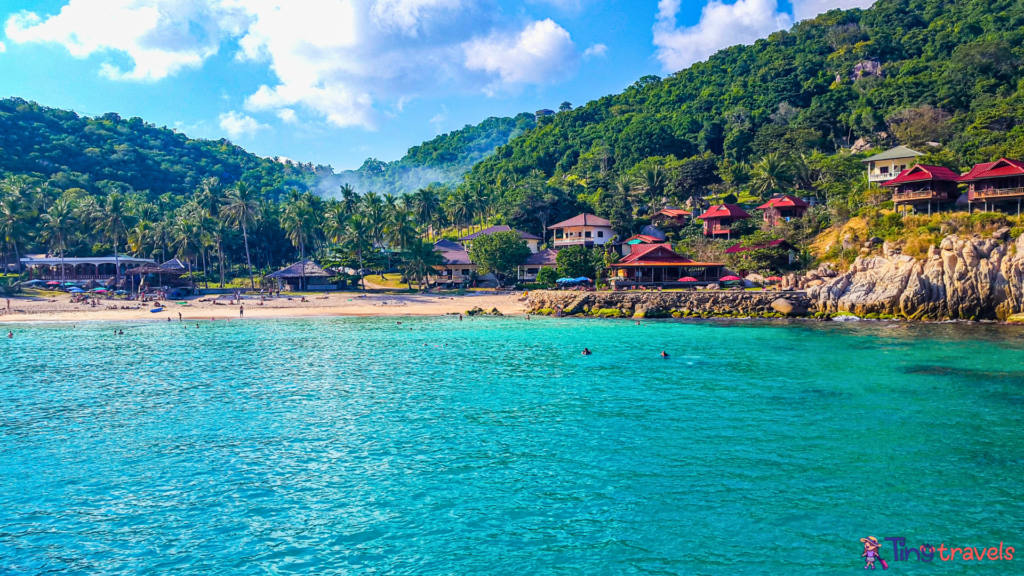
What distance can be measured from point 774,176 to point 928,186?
25.5 m

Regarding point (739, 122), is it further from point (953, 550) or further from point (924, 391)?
point (953, 550)

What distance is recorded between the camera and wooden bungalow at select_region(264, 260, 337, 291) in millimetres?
76375

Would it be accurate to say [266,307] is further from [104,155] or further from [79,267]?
[104,155]

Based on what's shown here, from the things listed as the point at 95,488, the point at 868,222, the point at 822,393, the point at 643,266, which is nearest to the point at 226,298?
the point at 643,266

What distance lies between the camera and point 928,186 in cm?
5988

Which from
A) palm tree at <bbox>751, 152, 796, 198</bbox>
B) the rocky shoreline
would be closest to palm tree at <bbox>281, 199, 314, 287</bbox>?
the rocky shoreline

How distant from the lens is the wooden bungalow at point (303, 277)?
76375 mm

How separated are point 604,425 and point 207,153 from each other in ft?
649

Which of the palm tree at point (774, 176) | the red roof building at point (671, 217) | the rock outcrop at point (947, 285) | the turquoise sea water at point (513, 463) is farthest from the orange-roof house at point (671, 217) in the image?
the turquoise sea water at point (513, 463)

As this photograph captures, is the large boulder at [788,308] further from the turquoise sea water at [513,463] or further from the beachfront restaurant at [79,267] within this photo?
the beachfront restaurant at [79,267]

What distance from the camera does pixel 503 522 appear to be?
14117mm

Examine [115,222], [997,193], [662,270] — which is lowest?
[662,270]

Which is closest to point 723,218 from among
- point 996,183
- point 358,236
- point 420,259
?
point 996,183

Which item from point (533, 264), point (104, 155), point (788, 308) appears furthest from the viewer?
point (104, 155)
